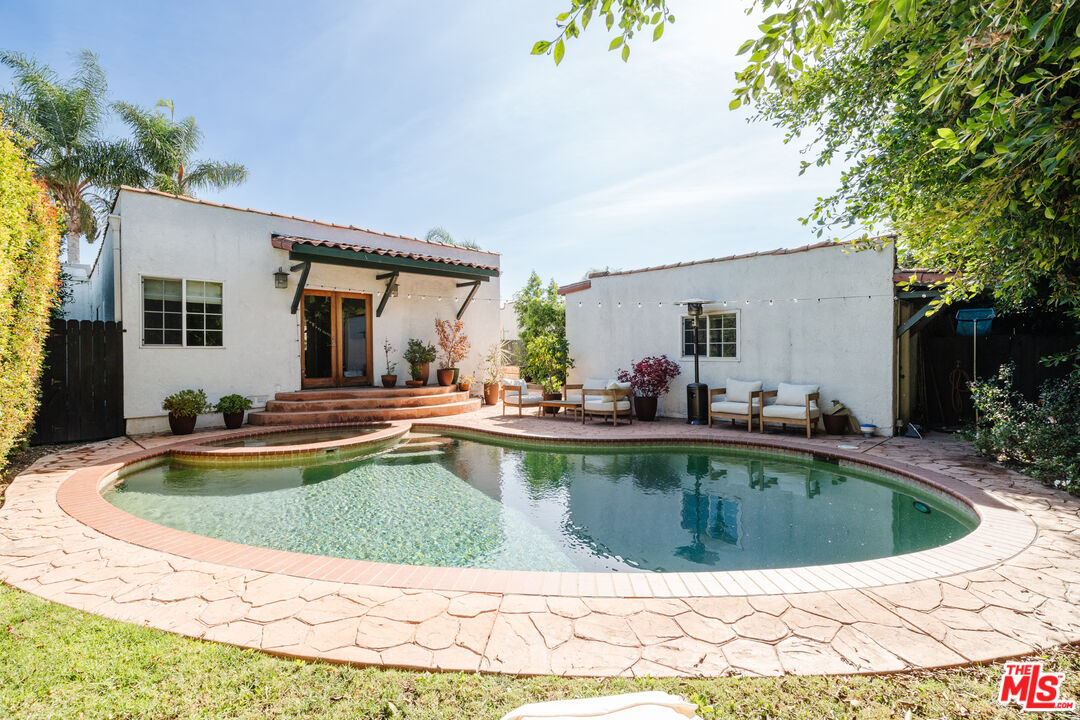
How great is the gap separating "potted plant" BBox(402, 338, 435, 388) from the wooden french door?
97 cm

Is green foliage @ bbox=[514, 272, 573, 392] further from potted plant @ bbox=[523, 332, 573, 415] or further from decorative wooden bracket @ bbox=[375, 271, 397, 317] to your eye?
decorative wooden bracket @ bbox=[375, 271, 397, 317]

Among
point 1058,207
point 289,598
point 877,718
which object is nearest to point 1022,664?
point 877,718

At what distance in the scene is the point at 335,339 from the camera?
36.7 feet

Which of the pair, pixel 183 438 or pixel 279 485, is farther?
pixel 183 438

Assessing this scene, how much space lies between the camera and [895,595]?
2.74 meters

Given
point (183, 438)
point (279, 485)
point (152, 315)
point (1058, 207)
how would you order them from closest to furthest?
1. point (1058, 207)
2. point (279, 485)
3. point (183, 438)
4. point (152, 315)

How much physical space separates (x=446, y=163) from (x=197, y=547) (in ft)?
38.1

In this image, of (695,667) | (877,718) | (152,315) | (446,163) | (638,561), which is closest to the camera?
(877,718)

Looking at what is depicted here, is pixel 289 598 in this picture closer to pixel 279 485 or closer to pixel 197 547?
pixel 197 547

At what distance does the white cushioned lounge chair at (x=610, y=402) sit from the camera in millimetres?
9727

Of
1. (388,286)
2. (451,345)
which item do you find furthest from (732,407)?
(388,286)

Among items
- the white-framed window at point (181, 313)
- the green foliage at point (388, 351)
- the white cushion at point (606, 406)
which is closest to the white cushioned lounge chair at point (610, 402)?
the white cushion at point (606, 406)

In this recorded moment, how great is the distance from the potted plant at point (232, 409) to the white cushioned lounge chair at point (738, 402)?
30.0ft

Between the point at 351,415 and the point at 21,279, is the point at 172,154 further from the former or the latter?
the point at 21,279
